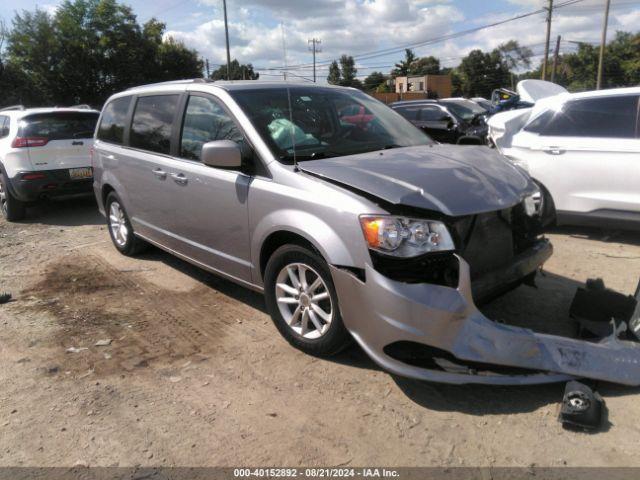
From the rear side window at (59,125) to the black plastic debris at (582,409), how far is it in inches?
316

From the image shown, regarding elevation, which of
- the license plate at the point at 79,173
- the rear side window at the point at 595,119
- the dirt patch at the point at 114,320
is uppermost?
the rear side window at the point at 595,119

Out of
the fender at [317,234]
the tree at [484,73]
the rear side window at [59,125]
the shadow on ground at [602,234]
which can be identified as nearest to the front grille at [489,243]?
the fender at [317,234]

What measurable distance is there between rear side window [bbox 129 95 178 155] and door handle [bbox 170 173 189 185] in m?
0.31

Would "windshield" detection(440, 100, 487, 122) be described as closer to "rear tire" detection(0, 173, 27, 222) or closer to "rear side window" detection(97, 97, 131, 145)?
"rear side window" detection(97, 97, 131, 145)

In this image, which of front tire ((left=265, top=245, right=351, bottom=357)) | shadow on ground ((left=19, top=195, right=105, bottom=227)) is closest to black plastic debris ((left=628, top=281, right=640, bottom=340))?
front tire ((left=265, top=245, right=351, bottom=357))

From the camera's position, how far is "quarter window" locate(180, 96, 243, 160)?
12.8 ft

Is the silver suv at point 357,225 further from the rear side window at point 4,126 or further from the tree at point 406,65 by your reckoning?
the tree at point 406,65

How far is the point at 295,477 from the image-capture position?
2414 mm

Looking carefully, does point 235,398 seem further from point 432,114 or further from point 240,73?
point 240,73

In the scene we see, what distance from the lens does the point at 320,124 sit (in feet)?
13.0

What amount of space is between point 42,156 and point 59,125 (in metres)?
0.62

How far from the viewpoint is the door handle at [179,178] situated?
427 cm

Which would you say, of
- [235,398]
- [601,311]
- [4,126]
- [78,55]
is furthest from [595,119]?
[78,55]

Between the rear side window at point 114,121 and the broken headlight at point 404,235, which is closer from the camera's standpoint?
the broken headlight at point 404,235
